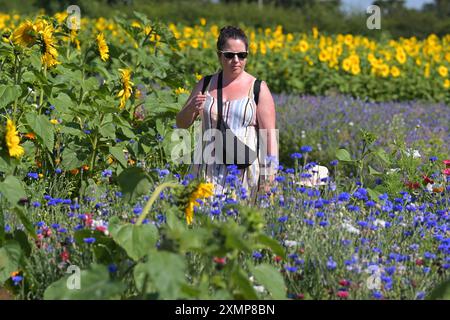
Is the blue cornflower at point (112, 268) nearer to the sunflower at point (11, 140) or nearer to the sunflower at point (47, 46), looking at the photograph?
the sunflower at point (11, 140)

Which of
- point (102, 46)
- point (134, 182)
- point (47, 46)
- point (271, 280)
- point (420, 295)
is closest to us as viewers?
point (271, 280)

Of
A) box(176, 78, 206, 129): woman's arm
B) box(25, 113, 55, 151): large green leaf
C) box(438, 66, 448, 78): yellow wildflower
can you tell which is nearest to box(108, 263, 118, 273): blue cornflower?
box(25, 113, 55, 151): large green leaf

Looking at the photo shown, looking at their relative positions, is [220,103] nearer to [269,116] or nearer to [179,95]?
[269,116]

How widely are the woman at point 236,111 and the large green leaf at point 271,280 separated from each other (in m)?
1.49

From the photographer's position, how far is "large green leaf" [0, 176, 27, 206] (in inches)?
119

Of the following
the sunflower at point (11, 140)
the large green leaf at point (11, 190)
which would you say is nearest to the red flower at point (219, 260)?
the large green leaf at point (11, 190)

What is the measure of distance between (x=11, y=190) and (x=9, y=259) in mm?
269

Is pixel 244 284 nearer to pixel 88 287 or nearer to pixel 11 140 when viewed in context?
pixel 88 287

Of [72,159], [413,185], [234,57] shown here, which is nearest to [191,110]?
[234,57]

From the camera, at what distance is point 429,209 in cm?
417

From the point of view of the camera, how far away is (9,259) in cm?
295

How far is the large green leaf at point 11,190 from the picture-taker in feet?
9.89

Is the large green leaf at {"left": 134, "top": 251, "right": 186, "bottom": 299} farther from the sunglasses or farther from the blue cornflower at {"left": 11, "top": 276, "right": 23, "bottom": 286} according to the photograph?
the sunglasses

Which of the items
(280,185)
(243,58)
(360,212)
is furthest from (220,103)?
(360,212)
